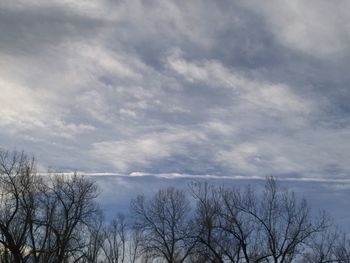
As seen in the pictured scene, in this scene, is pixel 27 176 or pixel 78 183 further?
pixel 78 183

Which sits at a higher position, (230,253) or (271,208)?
(271,208)

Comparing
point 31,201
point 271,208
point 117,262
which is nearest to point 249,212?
point 271,208

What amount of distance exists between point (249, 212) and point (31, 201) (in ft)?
52.1

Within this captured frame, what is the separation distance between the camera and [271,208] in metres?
38.7

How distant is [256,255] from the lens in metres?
39.7

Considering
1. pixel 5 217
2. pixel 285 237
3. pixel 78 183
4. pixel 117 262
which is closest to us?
pixel 5 217

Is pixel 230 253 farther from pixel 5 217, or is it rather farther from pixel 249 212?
pixel 5 217

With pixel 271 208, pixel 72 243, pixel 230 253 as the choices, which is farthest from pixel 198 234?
pixel 72 243

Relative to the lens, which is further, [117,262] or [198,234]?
[117,262]

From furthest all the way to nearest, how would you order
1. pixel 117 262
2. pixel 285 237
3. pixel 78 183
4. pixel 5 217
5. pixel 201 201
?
pixel 117 262 < pixel 201 201 < pixel 78 183 < pixel 285 237 < pixel 5 217

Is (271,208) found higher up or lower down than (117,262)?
higher up

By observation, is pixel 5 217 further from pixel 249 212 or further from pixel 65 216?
pixel 249 212

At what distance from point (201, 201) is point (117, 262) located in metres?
26.8

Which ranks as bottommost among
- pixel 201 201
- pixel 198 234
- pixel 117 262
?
pixel 117 262
